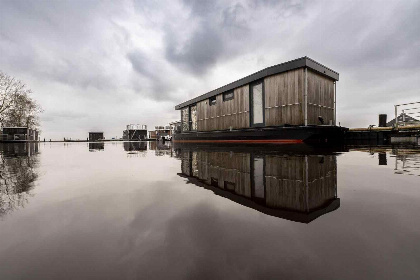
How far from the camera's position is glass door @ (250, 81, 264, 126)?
11.5 m

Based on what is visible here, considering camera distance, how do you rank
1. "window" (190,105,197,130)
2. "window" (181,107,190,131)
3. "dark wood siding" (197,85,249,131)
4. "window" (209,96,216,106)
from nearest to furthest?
"dark wood siding" (197,85,249,131), "window" (209,96,216,106), "window" (190,105,197,130), "window" (181,107,190,131)

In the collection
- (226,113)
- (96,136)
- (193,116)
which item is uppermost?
(193,116)

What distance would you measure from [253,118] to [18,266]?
1179 cm

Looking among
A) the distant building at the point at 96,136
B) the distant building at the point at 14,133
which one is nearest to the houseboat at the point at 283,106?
the distant building at the point at 14,133

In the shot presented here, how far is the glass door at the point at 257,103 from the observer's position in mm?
11492

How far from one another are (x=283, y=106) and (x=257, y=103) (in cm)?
188

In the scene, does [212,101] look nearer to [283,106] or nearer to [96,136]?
[283,106]

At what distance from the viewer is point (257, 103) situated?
1177 centimetres

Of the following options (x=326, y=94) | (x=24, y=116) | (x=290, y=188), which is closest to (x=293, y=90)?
(x=326, y=94)

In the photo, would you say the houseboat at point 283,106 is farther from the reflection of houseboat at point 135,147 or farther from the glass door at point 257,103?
the reflection of houseboat at point 135,147

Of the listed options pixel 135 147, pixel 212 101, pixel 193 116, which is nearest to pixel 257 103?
pixel 212 101

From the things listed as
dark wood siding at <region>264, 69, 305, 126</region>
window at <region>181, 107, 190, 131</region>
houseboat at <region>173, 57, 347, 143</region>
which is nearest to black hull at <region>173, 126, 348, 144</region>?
houseboat at <region>173, 57, 347, 143</region>

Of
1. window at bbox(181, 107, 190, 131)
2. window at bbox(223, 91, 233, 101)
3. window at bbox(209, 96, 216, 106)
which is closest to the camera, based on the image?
window at bbox(223, 91, 233, 101)

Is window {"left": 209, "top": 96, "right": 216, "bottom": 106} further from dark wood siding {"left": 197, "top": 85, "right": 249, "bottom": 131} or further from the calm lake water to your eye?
the calm lake water
